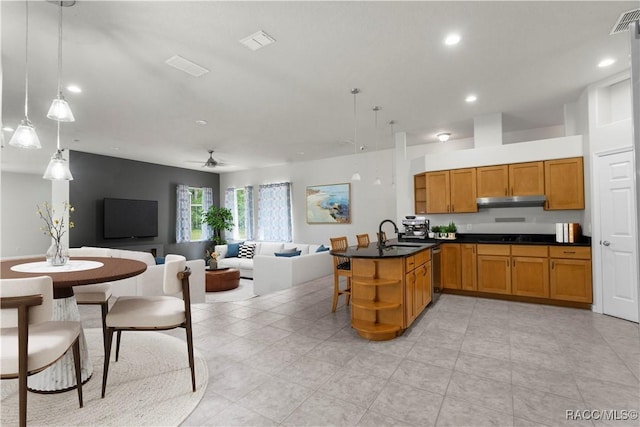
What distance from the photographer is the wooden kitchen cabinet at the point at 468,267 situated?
4.64 meters

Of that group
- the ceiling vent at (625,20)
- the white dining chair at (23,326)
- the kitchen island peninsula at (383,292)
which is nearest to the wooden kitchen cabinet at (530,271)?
the kitchen island peninsula at (383,292)

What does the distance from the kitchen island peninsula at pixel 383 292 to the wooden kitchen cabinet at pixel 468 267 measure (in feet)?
5.55

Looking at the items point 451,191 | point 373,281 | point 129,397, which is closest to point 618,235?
point 451,191

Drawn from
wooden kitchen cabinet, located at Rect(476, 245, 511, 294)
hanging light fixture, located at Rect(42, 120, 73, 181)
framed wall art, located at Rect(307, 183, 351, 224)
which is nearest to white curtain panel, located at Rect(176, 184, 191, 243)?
framed wall art, located at Rect(307, 183, 351, 224)

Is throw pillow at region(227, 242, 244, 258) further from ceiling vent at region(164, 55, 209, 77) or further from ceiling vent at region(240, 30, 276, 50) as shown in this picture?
ceiling vent at region(240, 30, 276, 50)

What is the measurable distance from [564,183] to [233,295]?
5983 millimetres

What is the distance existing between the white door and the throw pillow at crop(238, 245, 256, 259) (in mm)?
7140

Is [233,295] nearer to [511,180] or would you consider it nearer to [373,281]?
[373,281]

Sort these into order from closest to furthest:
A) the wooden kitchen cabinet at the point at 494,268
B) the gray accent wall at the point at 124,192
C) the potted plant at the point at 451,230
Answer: the wooden kitchen cabinet at the point at 494,268
the potted plant at the point at 451,230
the gray accent wall at the point at 124,192

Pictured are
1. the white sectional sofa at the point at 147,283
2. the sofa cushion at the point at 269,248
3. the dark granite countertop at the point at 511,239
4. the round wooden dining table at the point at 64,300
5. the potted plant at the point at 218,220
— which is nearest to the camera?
the round wooden dining table at the point at 64,300

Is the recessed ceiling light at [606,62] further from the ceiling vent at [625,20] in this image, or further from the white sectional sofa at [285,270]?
the white sectional sofa at [285,270]

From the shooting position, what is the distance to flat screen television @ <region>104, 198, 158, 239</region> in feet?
23.2

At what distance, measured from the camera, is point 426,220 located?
5348 mm

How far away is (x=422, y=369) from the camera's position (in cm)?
246
